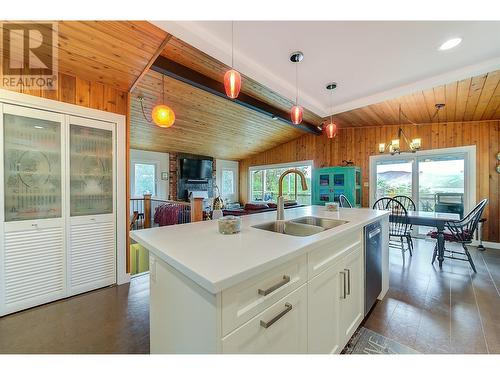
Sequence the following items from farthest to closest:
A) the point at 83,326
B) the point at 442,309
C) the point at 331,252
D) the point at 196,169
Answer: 1. the point at 196,169
2. the point at 442,309
3. the point at 83,326
4. the point at 331,252

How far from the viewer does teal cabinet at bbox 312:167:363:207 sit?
5367mm

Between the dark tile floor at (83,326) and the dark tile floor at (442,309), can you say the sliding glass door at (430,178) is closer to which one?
the dark tile floor at (442,309)

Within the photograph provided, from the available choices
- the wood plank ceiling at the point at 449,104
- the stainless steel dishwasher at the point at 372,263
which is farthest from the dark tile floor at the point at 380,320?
the wood plank ceiling at the point at 449,104

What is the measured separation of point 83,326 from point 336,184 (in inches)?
215

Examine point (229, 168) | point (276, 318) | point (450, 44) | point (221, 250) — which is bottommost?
point (276, 318)

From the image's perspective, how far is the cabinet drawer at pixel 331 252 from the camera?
3.78ft

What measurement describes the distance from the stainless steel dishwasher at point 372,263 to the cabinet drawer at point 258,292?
106cm

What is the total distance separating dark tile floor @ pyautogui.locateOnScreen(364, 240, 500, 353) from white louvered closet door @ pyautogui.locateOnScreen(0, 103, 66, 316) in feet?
9.95

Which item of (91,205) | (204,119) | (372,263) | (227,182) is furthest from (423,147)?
(91,205)

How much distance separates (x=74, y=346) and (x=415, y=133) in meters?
6.46

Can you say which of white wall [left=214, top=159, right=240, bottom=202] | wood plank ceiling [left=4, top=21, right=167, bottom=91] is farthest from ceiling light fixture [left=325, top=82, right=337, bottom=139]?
white wall [left=214, top=159, right=240, bottom=202]

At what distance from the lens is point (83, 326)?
1780 millimetres

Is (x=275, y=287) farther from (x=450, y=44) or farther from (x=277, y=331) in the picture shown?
(x=450, y=44)

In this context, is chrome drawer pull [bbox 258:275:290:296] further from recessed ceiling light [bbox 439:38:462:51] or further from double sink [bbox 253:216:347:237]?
recessed ceiling light [bbox 439:38:462:51]
